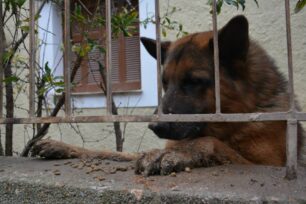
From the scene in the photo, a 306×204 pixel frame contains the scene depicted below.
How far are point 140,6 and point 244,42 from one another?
2949mm

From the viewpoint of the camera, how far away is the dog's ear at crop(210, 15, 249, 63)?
116 inches

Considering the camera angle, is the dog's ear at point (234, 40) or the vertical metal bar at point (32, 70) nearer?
the vertical metal bar at point (32, 70)

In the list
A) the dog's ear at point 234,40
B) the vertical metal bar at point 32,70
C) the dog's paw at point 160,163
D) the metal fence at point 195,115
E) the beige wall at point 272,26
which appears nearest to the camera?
the metal fence at point 195,115

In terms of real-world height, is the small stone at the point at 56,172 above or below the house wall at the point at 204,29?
below

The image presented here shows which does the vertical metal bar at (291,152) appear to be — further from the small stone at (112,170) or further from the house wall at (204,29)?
Answer: the house wall at (204,29)

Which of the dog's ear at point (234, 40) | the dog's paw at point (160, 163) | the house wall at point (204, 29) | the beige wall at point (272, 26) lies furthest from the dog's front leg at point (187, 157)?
the beige wall at point (272, 26)

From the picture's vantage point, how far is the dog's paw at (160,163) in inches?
89.9

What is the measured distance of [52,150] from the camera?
3.04 metres

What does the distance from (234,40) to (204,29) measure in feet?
8.96

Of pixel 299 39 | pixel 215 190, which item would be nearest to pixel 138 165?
pixel 215 190

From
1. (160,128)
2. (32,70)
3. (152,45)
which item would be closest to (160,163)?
(160,128)

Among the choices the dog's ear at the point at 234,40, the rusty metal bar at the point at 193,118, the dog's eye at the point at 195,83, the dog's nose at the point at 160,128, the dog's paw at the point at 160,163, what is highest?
the dog's ear at the point at 234,40

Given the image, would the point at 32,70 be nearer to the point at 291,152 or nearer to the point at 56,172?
the point at 56,172

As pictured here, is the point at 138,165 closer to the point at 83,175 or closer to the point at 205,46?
the point at 83,175
